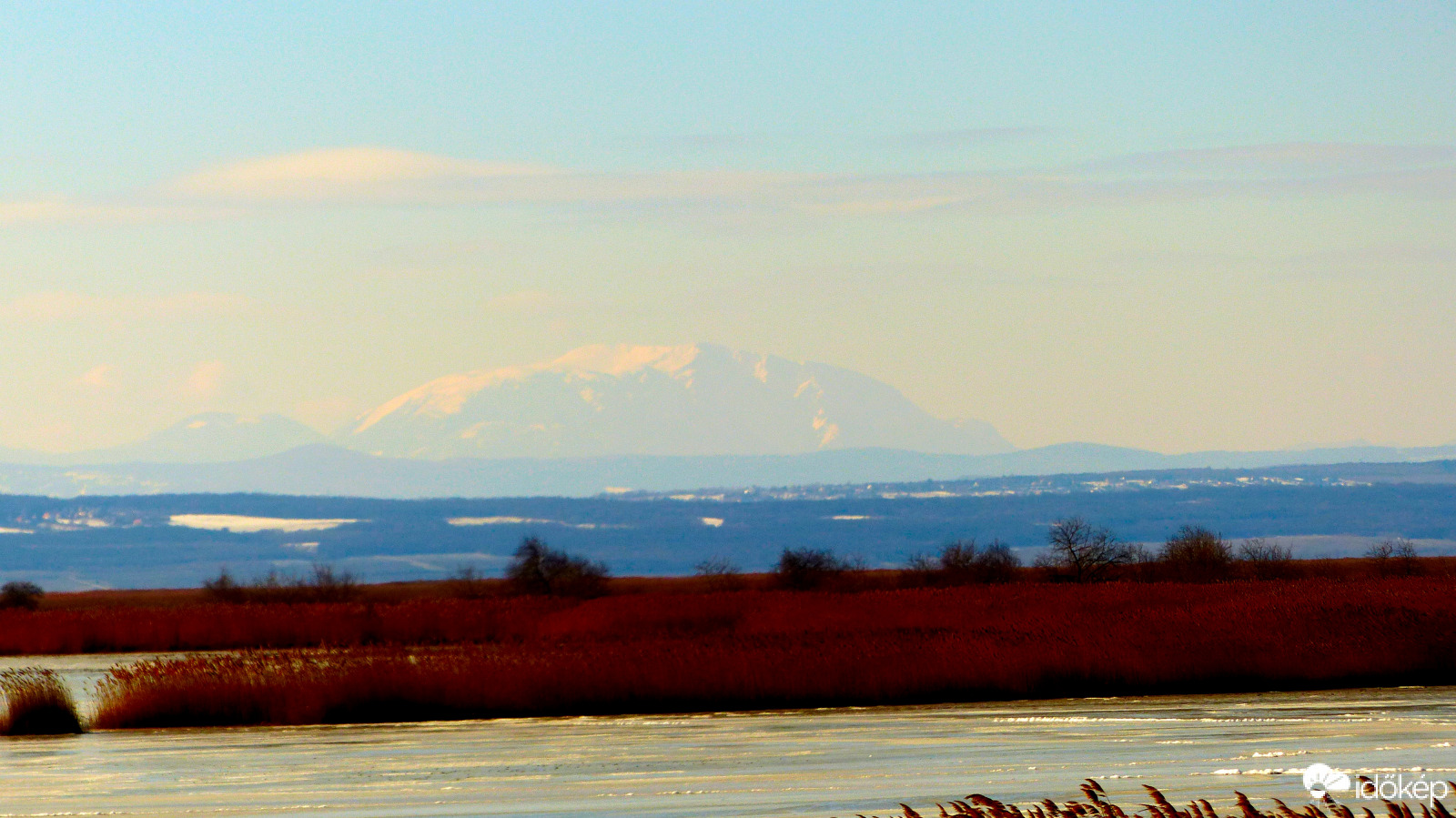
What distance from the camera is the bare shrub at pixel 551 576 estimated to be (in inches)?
3918

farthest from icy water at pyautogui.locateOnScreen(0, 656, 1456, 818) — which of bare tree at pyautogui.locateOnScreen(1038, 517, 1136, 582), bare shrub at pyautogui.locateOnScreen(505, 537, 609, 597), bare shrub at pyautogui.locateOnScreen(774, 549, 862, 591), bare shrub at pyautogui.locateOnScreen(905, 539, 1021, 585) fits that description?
bare shrub at pyautogui.locateOnScreen(505, 537, 609, 597)

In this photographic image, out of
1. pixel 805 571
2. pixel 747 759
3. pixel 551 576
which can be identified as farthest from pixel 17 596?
pixel 747 759

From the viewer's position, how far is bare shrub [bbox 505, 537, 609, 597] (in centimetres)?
9951

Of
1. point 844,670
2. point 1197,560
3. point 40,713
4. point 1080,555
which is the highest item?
point 1080,555

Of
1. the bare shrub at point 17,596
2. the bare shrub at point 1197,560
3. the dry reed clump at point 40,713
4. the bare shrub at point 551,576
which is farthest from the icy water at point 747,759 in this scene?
the bare shrub at point 17,596

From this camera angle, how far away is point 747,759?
31828 millimetres

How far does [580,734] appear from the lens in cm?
3766

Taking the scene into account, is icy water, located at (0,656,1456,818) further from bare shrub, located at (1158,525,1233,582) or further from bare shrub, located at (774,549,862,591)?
bare shrub, located at (774,549,862,591)

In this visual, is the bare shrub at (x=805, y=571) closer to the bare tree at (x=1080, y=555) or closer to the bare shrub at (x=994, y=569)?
the bare shrub at (x=994, y=569)

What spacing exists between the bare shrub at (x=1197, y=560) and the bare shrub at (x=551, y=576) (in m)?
28.7

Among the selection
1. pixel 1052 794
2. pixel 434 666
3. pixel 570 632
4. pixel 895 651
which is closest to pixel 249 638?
pixel 570 632

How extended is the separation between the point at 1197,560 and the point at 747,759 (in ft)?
194

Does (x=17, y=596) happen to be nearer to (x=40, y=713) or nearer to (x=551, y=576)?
(x=551, y=576)

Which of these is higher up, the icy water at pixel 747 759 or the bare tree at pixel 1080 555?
the bare tree at pixel 1080 555
